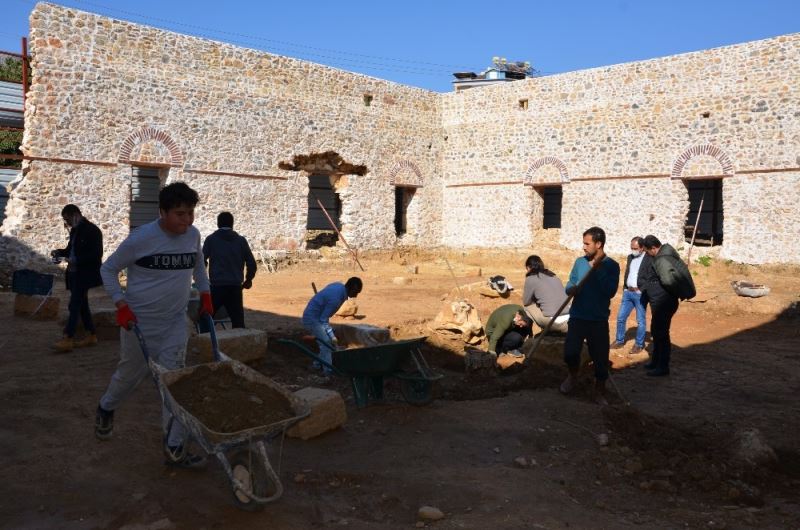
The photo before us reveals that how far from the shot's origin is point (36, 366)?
6258 millimetres

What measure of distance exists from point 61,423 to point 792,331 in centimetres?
968

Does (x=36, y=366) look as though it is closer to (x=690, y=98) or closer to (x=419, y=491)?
(x=419, y=491)

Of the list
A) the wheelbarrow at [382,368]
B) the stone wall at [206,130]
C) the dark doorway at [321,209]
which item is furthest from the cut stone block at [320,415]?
the dark doorway at [321,209]

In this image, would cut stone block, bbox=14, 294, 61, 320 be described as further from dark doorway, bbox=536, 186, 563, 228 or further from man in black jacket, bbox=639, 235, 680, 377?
dark doorway, bbox=536, 186, 563, 228

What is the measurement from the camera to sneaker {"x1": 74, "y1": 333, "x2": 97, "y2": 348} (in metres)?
7.14

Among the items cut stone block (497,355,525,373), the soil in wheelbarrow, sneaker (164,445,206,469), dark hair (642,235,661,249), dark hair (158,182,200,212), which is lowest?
cut stone block (497,355,525,373)

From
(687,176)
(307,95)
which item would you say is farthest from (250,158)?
(687,176)

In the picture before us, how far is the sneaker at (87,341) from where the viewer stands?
714 centimetres

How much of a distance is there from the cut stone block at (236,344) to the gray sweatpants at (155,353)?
78.9 inches

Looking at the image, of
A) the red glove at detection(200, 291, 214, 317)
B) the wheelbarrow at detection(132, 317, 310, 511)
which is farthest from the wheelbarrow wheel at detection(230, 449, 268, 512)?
the red glove at detection(200, 291, 214, 317)

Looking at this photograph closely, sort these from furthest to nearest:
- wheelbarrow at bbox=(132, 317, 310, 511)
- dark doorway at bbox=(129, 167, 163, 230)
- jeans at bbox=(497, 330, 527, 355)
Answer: dark doorway at bbox=(129, 167, 163, 230), jeans at bbox=(497, 330, 527, 355), wheelbarrow at bbox=(132, 317, 310, 511)

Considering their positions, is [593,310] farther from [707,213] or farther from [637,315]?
[707,213]

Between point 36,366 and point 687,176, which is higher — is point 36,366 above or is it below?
below

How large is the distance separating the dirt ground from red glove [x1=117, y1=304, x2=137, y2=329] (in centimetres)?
90
